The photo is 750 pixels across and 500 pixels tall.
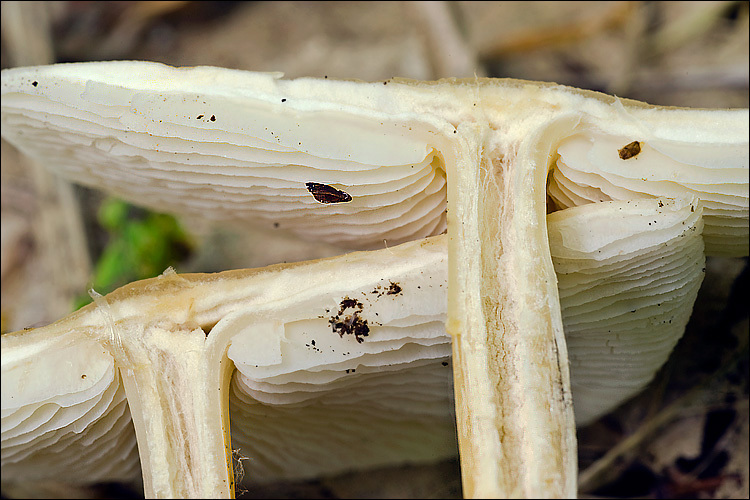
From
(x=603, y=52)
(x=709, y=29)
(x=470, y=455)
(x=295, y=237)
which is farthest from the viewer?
(x=603, y=52)

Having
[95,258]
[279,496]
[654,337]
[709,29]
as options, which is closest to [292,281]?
[654,337]

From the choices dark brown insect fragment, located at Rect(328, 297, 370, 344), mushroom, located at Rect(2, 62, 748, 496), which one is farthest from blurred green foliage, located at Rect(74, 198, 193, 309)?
dark brown insect fragment, located at Rect(328, 297, 370, 344)

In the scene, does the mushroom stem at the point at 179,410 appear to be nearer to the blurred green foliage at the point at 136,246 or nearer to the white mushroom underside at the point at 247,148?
the white mushroom underside at the point at 247,148

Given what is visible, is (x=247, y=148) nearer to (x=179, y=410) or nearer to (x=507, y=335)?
(x=179, y=410)

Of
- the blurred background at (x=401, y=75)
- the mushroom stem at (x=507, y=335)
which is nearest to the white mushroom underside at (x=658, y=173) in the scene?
the mushroom stem at (x=507, y=335)

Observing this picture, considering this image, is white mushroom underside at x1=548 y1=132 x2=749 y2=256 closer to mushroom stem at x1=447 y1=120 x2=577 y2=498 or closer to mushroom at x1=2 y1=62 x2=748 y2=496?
mushroom at x1=2 y1=62 x2=748 y2=496

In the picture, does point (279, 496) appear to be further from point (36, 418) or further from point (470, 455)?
point (470, 455)
